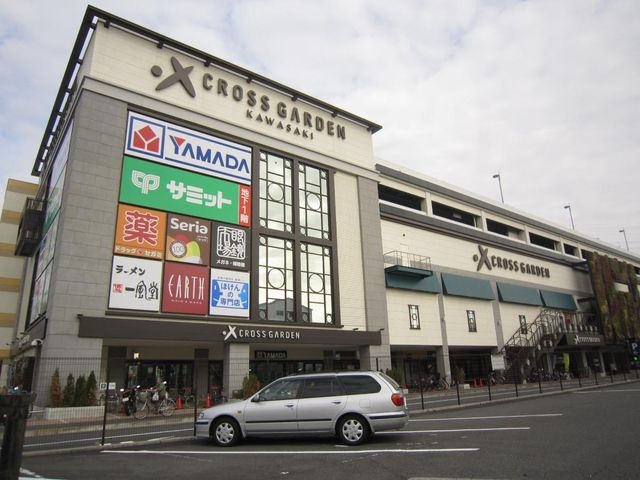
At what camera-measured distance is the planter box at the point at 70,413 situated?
1793 cm

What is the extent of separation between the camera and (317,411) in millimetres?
10625

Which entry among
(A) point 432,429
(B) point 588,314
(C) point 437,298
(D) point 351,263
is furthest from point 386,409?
(B) point 588,314

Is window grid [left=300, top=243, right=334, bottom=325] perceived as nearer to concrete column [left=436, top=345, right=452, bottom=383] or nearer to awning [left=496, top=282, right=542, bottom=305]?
concrete column [left=436, top=345, right=452, bottom=383]

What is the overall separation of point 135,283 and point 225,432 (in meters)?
12.7

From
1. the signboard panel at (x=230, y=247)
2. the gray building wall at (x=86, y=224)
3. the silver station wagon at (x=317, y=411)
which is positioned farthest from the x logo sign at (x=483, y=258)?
the silver station wagon at (x=317, y=411)

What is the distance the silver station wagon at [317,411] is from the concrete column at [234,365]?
1250 cm

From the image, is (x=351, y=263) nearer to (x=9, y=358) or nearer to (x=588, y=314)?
(x=9, y=358)

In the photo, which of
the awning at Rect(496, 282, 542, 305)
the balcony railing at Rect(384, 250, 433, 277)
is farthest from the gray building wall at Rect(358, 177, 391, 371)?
the awning at Rect(496, 282, 542, 305)

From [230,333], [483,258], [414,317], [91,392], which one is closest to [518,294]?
[483,258]

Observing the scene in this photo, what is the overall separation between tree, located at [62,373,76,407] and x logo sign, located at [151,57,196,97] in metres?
14.9

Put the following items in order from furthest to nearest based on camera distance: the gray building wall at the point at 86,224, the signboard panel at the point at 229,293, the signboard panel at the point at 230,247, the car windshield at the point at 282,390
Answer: the signboard panel at the point at 230,247 → the signboard panel at the point at 229,293 → the gray building wall at the point at 86,224 → the car windshield at the point at 282,390

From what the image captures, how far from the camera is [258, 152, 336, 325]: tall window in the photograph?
26.6 meters

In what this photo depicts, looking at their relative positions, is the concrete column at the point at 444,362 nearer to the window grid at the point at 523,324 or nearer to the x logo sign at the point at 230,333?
the window grid at the point at 523,324

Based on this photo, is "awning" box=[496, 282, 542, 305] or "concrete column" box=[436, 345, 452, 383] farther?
"awning" box=[496, 282, 542, 305]
